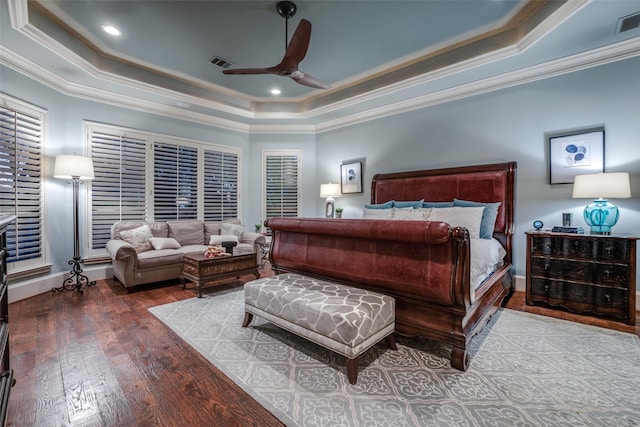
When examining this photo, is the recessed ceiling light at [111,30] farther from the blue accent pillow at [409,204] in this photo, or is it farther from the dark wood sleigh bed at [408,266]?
the blue accent pillow at [409,204]

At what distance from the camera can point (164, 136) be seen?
5137 millimetres

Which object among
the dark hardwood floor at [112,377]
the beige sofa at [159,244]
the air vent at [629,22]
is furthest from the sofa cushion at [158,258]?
the air vent at [629,22]

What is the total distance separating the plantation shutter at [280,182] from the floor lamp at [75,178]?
126 inches

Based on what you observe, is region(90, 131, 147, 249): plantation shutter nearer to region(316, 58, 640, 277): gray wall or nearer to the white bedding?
region(316, 58, 640, 277): gray wall

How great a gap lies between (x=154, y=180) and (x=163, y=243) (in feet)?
4.65

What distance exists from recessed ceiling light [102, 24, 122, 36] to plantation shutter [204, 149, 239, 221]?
2.51m

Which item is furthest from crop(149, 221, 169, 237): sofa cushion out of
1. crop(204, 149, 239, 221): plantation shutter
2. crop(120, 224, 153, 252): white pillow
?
crop(204, 149, 239, 221): plantation shutter

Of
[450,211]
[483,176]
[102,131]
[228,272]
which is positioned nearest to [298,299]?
[228,272]

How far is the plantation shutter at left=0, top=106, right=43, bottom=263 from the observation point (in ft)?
10.9

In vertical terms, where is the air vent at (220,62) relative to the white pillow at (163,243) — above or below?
above

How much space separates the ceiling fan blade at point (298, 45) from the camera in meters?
2.65

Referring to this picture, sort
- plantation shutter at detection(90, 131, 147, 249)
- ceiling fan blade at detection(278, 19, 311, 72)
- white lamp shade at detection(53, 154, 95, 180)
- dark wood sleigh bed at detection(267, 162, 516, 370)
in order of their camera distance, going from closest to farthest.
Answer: dark wood sleigh bed at detection(267, 162, 516, 370), ceiling fan blade at detection(278, 19, 311, 72), white lamp shade at detection(53, 154, 95, 180), plantation shutter at detection(90, 131, 147, 249)

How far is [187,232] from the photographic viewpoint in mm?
4910

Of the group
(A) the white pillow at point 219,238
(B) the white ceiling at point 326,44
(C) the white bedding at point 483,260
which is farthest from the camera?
(A) the white pillow at point 219,238
